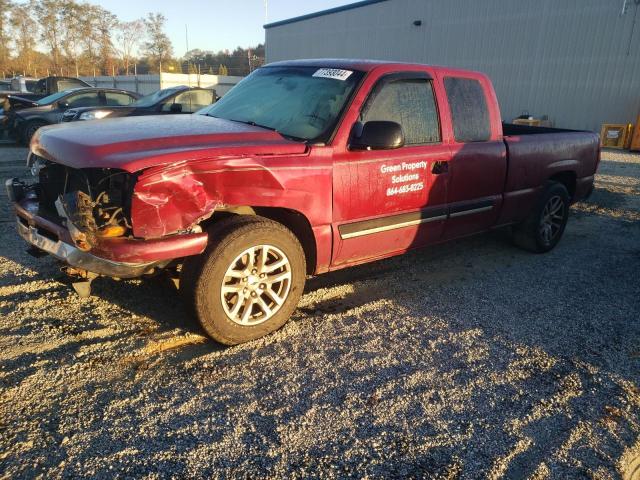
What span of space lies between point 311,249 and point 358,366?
3.09 ft

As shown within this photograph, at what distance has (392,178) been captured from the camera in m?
3.89

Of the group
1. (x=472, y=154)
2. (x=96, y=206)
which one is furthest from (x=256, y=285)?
(x=472, y=154)

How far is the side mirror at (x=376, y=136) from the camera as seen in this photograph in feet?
11.6

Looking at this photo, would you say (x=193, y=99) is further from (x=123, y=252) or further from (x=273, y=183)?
(x=123, y=252)

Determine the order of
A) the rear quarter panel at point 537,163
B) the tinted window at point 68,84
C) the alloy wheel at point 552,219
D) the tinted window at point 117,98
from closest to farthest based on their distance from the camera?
the rear quarter panel at point 537,163
the alloy wheel at point 552,219
the tinted window at point 117,98
the tinted window at point 68,84

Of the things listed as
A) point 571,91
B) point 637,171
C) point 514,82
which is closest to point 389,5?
point 514,82

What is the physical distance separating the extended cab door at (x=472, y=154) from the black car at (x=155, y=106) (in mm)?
7219

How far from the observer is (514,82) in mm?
19719

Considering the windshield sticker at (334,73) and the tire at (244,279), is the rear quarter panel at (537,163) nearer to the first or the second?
the windshield sticker at (334,73)

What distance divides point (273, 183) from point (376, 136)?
846 millimetres

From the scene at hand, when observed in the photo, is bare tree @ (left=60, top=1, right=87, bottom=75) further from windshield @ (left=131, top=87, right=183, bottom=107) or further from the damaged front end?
the damaged front end

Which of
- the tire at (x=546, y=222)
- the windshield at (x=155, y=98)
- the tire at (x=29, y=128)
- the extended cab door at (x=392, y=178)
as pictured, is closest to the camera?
the extended cab door at (x=392, y=178)

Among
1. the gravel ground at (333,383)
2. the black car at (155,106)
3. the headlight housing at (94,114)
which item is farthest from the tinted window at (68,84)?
the gravel ground at (333,383)

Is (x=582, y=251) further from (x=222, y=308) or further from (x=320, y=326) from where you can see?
(x=222, y=308)
